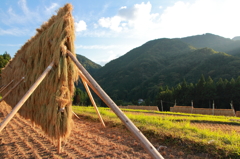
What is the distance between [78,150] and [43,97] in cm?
157

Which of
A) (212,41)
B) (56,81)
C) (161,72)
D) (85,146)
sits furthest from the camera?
(212,41)

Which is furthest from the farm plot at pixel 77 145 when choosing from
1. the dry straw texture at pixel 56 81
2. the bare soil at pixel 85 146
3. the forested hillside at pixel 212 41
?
the forested hillside at pixel 212 41

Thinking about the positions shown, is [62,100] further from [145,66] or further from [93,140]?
[145,66]

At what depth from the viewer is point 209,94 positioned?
34.0 meters

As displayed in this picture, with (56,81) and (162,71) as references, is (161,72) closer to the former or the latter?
(162,71)

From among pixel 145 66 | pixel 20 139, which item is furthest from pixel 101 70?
pixel 20 139

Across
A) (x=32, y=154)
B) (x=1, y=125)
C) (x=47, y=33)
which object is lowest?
(x=32, y=154)

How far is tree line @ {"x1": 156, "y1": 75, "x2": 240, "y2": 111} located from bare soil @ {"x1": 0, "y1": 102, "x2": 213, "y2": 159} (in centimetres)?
2940

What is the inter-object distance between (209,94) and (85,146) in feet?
116

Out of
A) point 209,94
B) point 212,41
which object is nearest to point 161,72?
point 209,94

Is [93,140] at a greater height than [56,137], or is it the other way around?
[56,137]

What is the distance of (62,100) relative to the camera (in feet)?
11.4

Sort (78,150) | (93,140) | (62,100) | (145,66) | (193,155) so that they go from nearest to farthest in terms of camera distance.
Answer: (62,100)
(193,155)
(78,150)
(93,140)
(145,66)

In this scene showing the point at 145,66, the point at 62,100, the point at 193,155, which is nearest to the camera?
the point at 62,100
